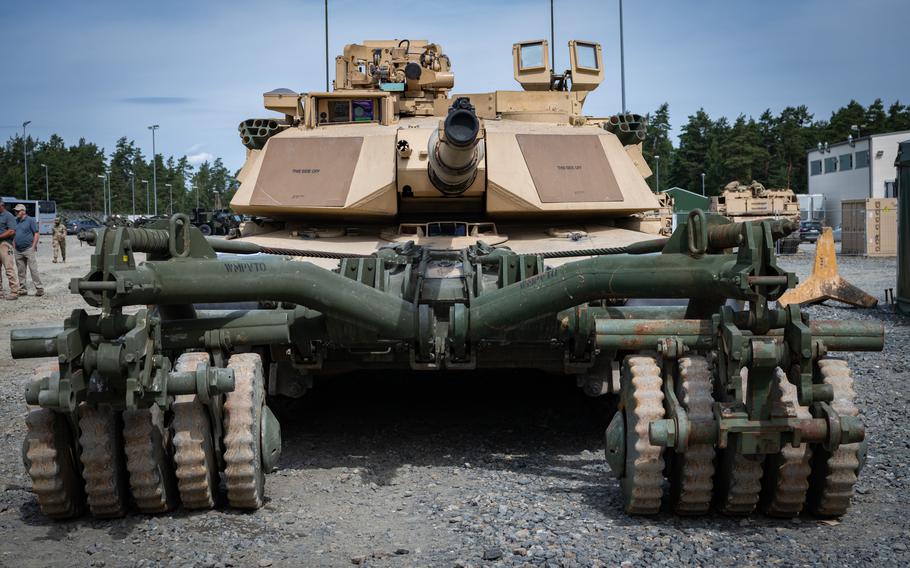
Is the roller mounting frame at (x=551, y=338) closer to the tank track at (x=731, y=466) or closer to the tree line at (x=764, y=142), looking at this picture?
the tank track at (x=731, y=466)

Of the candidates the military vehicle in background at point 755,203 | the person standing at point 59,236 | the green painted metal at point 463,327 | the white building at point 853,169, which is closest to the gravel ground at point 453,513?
the green painted metal at point 463,327

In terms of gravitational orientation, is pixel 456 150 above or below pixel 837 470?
above

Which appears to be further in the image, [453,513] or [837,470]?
[453,513]

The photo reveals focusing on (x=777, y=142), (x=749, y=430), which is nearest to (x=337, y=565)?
(x=749, y=430)

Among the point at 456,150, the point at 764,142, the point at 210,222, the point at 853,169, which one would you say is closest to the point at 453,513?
the point at 456,150

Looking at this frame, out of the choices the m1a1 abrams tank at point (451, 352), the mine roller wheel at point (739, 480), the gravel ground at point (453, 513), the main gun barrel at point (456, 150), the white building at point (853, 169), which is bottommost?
the gravel ground at point (453, 513)

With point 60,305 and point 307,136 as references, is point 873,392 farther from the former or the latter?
point 60,305

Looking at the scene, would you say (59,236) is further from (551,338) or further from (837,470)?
(837,470)

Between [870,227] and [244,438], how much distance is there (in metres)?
27.9

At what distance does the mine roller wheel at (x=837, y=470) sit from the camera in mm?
4871

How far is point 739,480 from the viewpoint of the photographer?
487cm

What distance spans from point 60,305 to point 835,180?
1935 inches

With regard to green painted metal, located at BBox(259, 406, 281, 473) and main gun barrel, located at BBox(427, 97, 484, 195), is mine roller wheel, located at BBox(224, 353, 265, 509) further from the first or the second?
main gun barrel, located at BBox(427, 97, 484, 195)

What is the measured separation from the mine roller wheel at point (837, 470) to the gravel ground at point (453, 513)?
0.10 metres
